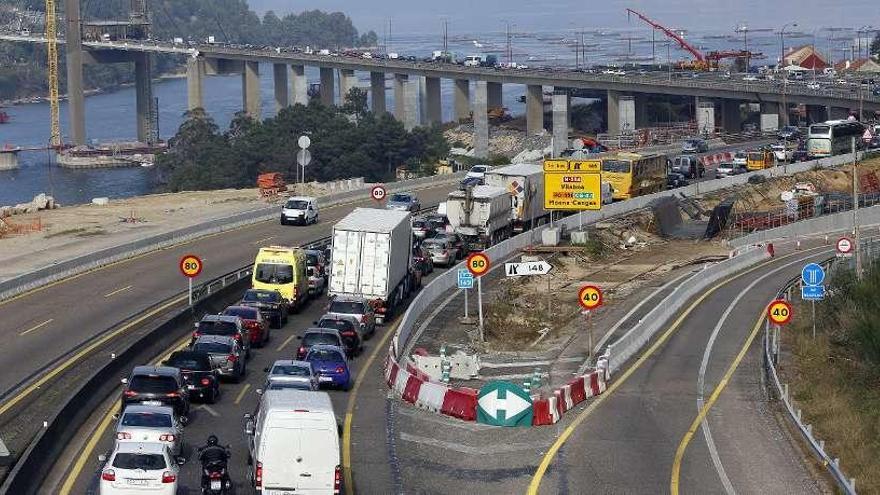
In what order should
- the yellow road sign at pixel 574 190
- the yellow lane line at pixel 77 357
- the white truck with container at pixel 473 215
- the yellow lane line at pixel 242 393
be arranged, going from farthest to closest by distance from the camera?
the white truck with container at pixel 473 215
the yellow road sign at pixel 574 190
the yellow lane line at pixel 242 393
the yellow lane line at pixel 77 357

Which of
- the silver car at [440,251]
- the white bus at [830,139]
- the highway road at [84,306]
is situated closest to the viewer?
the highway road at [84,306]

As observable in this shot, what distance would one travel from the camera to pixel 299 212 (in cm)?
7012

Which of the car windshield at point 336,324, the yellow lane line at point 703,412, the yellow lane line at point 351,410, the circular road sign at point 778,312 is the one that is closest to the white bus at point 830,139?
the yellow lane line at point 703,412

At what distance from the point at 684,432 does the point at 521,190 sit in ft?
111

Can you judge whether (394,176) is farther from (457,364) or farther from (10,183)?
(457,364)

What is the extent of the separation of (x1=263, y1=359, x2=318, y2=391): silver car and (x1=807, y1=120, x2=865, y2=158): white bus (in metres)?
74.5

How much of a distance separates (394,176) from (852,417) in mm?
99741

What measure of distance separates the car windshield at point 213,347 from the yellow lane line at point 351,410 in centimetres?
281

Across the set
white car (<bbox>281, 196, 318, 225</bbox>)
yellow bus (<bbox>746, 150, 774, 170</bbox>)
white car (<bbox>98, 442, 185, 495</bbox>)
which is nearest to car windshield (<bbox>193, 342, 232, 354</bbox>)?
white car (<bbox>98, 442, 185, 495</bbox>)

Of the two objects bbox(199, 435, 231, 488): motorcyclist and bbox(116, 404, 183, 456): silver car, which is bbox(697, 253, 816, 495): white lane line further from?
bbox(116, 404, 183, 456): silver car

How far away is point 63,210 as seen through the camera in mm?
84000

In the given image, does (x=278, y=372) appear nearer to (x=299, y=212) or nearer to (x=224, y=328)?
(x=224, y=328)

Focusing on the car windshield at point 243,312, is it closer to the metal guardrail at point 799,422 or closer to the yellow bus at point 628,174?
the metal guardrail at point 799,422

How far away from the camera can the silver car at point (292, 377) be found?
33000mm
